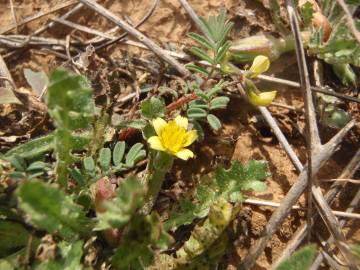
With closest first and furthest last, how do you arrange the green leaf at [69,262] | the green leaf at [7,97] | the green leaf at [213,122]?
the green leaf at [69,262]
the green leaf at [213,122]
the green leaf at [7,97]

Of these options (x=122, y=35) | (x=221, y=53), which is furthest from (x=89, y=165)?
(x=122, y=35)

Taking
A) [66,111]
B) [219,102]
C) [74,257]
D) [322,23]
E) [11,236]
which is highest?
[322,23]

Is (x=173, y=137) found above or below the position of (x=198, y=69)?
below

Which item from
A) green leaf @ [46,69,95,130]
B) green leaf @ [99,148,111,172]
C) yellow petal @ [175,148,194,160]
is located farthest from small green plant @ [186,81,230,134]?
green leaf @ [46,69,95,130]

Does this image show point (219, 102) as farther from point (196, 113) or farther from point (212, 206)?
point (212, 206)

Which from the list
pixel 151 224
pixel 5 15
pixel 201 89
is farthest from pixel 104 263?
pixel 5 15

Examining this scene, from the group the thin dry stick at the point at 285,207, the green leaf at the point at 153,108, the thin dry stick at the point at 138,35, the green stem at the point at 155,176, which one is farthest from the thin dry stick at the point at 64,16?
the thin dry stick at the point at 285,207

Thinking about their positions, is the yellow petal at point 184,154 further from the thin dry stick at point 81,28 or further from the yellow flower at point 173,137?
the thin dry stick at point 81,28

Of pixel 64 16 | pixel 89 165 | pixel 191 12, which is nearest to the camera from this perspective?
pixel 89 165
